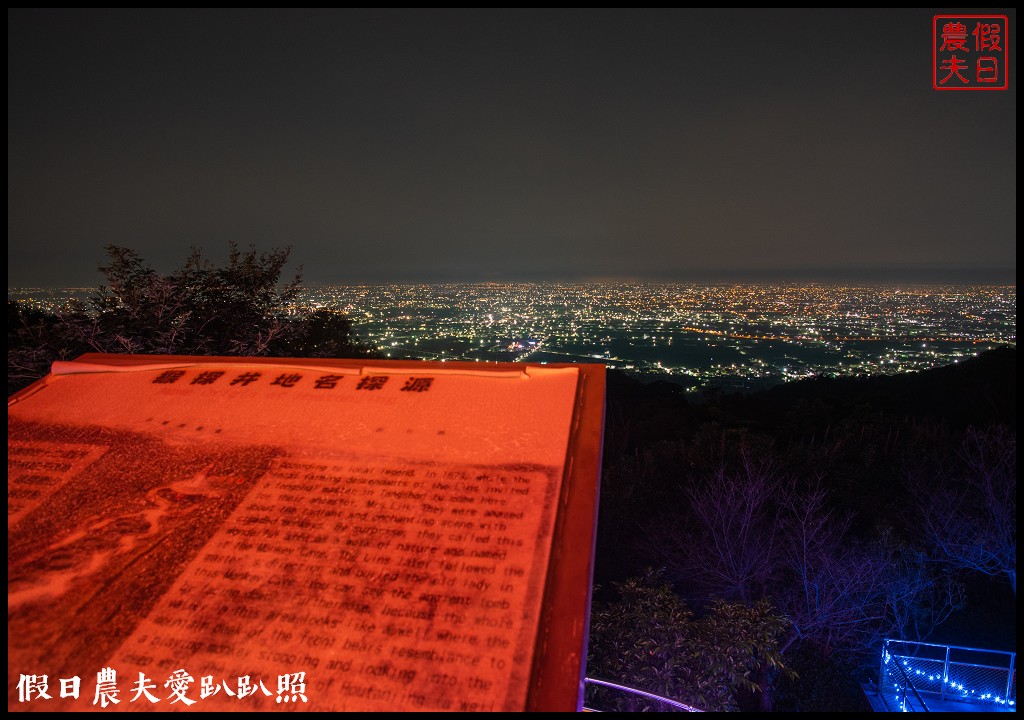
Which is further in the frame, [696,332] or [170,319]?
[696,332]

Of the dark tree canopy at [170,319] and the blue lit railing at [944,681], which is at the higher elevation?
the dark tree canopy at [170,319]

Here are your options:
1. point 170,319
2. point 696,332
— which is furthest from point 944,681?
point 696,332

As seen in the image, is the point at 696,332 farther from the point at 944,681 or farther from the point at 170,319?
the point at 170,319

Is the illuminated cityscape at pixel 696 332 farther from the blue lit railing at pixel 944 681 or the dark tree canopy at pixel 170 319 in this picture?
the blue lit railing at pixel 944 681

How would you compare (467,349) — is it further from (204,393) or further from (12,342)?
(204,393)

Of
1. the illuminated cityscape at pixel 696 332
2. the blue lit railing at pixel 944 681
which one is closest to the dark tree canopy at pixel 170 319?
the illuminated cityscape at pixel 696 332

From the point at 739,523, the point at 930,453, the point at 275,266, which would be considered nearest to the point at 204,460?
the point at 275,266

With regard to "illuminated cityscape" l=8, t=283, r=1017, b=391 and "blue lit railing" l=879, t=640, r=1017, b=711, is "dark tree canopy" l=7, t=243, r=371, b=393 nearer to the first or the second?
"illuminated cityscape" l=8, t=283, r=1017, b=391

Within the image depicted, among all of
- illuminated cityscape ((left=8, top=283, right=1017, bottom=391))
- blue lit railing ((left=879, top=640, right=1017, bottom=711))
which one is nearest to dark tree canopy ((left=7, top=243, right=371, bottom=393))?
illuminated cityscape ((left=8, top=283, right=1017, bottom=391))
